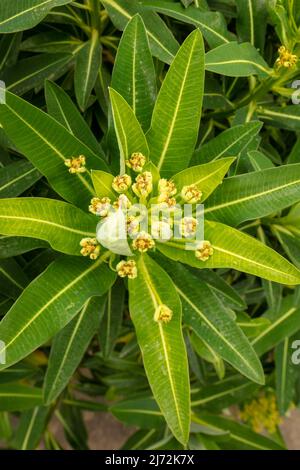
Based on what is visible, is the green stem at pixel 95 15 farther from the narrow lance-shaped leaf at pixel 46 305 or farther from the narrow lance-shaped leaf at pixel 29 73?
the narrow lance-shaped leaf at pixel 46 305

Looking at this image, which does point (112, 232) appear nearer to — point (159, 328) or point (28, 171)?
point (159, 328)

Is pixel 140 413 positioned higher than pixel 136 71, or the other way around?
pixel 136 71

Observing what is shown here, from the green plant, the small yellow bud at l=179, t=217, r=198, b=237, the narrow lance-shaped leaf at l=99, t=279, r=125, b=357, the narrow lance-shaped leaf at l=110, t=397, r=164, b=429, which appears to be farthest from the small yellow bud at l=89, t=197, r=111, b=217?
the narrow lance-shaped leaf at l=110, t=397, r=164, b=429

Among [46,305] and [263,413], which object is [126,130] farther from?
[263,413]

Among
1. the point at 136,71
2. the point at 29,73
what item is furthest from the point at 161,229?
the point at 29,73

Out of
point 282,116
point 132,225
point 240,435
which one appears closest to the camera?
point 132,225

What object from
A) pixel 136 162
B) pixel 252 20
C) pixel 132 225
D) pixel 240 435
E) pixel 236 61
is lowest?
pixel 240 435
